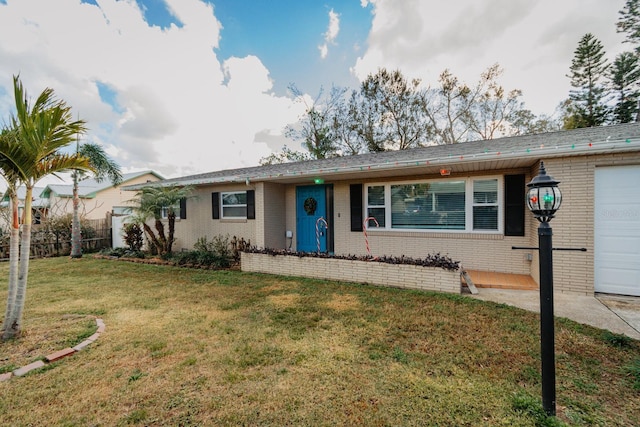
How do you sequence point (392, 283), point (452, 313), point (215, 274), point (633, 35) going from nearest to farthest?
point (452, 313)
point (392, 283)
point (215, 274)
point (633, 35)

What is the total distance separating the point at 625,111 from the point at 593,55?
3.87 metres

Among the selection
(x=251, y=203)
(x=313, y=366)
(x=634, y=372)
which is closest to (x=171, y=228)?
(x=251, y=203)

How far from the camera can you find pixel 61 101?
135 inches

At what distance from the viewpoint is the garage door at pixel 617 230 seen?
4.55 meters

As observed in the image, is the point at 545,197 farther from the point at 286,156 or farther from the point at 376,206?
the point at 286,156

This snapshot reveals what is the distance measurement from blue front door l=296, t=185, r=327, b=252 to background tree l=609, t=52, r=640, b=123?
19733 millimetres

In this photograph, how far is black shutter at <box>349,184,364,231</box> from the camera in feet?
25.2

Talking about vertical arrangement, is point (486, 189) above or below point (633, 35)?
below

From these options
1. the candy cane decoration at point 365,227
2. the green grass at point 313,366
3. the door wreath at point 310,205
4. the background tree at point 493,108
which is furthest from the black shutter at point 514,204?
the background tree at point 493,108

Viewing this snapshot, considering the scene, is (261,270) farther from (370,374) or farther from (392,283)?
(370,374)

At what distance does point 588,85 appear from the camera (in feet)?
55.6

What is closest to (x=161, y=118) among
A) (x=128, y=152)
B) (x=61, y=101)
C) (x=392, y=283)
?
(x=128, y=152)

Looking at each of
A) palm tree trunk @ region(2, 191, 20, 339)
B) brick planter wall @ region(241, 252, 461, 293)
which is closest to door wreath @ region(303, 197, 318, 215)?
brick planter wall @ region(241, 252, 461, 293)

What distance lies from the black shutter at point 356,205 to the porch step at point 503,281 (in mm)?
3046
